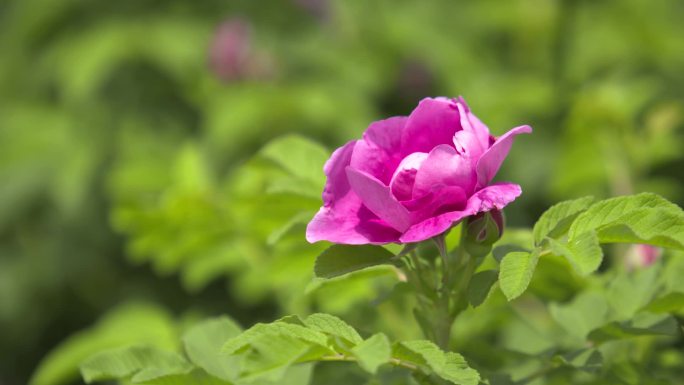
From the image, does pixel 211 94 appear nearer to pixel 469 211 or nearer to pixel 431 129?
pixel 431 129

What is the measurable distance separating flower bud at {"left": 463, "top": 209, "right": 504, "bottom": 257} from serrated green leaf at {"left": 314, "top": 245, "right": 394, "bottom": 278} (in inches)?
3.6

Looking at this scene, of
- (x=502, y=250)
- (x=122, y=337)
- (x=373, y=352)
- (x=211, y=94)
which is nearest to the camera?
(x=373, y=352)

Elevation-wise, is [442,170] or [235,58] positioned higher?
[235,58]

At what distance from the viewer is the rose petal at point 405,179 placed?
44.6 inches

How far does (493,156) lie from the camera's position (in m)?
1.12

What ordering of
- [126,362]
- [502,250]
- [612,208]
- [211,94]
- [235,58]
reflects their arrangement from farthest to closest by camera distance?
[211,94], [235,58], [126,362], [502,250], [612,208]

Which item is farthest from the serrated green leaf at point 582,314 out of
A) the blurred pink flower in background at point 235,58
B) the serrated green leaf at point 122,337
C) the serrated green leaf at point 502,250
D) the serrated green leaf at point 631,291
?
the blurred pink flower in background at point 235,58

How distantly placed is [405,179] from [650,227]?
0.87ft

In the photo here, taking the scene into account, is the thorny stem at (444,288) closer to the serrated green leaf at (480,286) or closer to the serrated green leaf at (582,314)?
the serrated green leaf at (480,286)

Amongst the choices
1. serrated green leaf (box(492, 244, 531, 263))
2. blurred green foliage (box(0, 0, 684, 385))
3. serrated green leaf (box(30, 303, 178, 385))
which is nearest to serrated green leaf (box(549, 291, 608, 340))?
serrated green leaf (box(492, 244, 531, 263))

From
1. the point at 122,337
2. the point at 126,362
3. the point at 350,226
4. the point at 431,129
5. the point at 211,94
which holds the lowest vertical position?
the point at 122,337

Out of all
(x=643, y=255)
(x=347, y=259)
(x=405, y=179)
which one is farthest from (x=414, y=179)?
(x=643, y=255)

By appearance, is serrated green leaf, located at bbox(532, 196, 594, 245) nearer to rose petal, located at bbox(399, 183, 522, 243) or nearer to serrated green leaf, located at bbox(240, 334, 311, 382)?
rose petal, located at bbox(399, 183, 522, 243)

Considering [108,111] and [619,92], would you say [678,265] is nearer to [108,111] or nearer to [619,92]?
[619,92]
